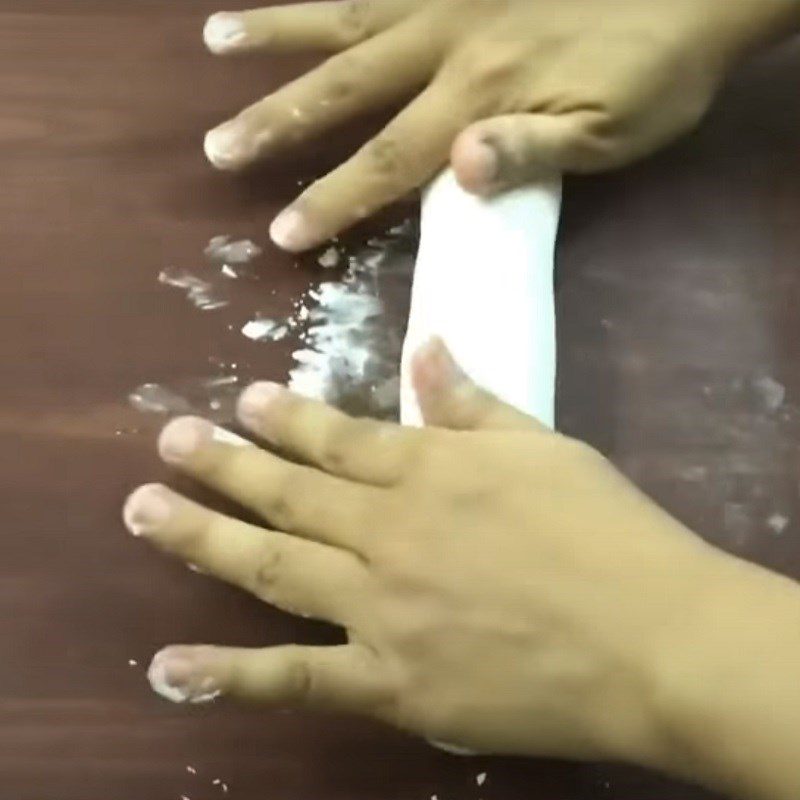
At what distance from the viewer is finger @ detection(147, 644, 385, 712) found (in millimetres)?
609

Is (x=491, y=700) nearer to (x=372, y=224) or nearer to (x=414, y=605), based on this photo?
(x=414, y=605)

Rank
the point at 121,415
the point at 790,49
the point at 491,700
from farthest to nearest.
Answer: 1. the point at 790,49
2. the point at 121,415
3. the point at 491,700

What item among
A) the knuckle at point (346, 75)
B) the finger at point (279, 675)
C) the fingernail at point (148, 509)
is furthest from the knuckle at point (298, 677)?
the knuckle at point (346, 75)

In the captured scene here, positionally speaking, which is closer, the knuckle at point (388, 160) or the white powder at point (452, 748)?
the white powder at point (452, 748)

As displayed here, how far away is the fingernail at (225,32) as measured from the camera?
74cm

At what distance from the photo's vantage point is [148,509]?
66cm

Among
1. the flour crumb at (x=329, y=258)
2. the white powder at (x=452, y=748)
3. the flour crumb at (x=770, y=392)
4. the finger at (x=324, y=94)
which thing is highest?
the finger at (x=324, y=94)

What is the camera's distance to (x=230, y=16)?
75 cm

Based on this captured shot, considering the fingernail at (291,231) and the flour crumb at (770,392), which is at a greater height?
the fingernail at (291,231)

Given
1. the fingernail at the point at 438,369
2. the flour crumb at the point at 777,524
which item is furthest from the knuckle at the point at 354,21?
the flour crumb at the point at 777,524

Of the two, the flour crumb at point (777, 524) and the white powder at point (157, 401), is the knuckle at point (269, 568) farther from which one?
the flour crumb at point (777, 524)

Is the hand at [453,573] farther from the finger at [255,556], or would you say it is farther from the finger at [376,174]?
the finger at [376,174]

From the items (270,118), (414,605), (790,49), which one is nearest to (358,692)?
(414,605)

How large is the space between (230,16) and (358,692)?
0.40 metres
